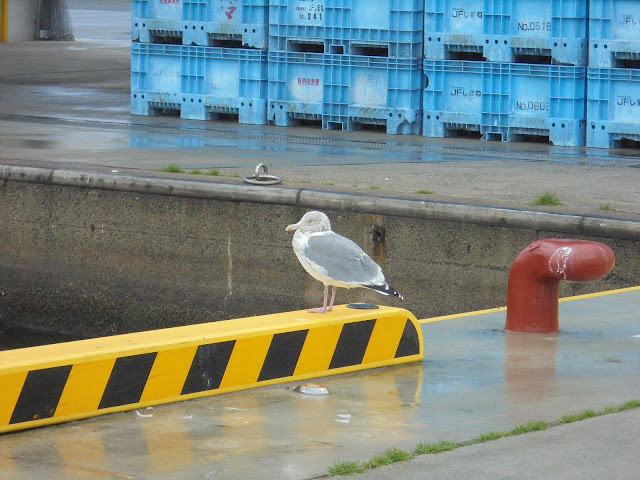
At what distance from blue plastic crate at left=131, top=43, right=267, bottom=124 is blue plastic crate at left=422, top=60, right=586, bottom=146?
2435mm

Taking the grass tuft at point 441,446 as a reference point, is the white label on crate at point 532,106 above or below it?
above

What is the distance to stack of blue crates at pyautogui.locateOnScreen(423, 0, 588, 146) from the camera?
1397cm

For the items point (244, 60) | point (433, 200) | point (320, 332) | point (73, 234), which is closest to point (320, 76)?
point (244, 60)

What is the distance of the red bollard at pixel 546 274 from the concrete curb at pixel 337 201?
1.85 meters

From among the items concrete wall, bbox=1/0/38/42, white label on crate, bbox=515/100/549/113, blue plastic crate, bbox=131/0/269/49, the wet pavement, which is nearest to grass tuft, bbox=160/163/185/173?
the wet pavement

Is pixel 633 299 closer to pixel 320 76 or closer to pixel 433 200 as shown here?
pixel 433 200

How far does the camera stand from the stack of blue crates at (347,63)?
49.5ft

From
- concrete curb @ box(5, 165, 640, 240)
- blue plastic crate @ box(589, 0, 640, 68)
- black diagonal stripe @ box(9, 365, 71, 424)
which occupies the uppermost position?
blue plastic crate @ box(589, 0, 640, 68)

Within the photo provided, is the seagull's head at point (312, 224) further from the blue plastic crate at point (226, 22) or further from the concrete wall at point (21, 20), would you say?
the concrete wall at point (21, 20)

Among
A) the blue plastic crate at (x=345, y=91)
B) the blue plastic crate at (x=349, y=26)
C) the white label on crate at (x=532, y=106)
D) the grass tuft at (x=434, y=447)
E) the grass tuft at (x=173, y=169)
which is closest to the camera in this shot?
the grass tuft at (x=434, y=447)

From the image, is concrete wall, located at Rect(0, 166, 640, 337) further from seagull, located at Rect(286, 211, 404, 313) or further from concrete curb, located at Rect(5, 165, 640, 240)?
seagull, located at Rect(286, 211, 404, 313)

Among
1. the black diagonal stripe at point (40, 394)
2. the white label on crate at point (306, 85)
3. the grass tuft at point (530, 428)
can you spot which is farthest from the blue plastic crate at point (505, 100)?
the black diagonal stripe at point (40, 394)

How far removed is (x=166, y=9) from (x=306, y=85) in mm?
2414

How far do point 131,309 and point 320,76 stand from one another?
5671mm
